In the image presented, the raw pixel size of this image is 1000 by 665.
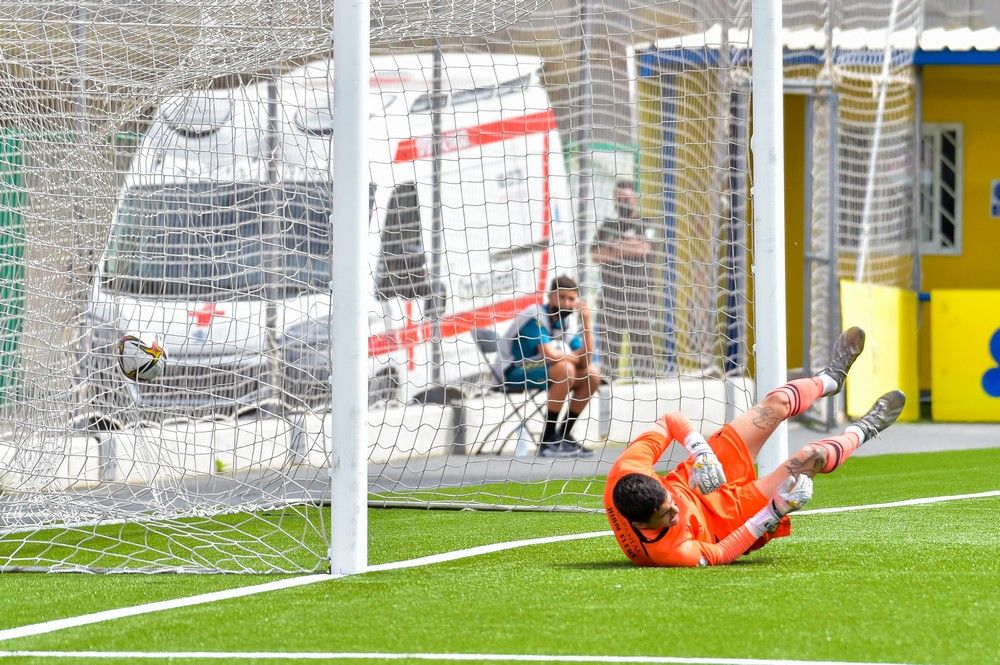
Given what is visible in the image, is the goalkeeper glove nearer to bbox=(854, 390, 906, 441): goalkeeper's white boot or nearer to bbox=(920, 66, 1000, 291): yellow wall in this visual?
bbox=(854, 390, 906, 441): goalkeeper's white boot

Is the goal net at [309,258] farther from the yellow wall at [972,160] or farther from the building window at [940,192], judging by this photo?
the building window at [940,192]

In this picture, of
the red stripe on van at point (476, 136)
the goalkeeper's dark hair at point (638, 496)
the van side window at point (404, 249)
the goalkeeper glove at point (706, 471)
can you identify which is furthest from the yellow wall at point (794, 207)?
the goalkeeper's dark hair at point (638, 496)

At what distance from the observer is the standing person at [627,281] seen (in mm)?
10891

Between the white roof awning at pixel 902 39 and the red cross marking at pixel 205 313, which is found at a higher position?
the white roof awning at pixel 902 39

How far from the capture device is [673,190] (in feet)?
33.1

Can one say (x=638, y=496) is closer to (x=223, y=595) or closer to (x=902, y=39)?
(x=223, y=595)

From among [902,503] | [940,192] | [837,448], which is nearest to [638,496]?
[837,448]

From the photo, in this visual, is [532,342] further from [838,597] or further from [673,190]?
[838,597]

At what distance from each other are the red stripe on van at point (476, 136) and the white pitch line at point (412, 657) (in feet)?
20.6

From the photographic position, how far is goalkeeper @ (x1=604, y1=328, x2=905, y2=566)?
572cm

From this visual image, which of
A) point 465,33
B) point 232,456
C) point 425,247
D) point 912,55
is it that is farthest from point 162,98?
point 912,55

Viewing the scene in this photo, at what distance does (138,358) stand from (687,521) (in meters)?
2.76

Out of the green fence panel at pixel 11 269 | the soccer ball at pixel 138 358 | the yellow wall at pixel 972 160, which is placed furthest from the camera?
the yellow wall at pixel 972 160

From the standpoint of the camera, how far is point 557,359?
10867 mm
